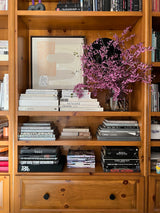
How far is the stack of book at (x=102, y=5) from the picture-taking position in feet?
5.58

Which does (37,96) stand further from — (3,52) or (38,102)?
(3,52)

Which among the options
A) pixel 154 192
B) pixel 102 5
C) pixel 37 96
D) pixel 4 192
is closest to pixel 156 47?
pixel 102 5

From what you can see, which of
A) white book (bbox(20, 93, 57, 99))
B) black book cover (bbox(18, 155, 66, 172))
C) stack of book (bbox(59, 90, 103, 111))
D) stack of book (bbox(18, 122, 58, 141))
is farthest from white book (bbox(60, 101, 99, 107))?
black book cover (bbox(18, 155, 66, 172))

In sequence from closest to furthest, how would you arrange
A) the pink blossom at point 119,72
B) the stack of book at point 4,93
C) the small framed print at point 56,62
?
the pink blossom at point 119,72 → the stack of book at point 4,93 → the small framed print at point 56,62

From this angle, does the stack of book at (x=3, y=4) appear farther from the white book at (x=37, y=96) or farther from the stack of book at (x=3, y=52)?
the white book at (x=37, y=96)

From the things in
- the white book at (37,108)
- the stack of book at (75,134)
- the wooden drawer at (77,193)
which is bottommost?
the wooden drawer at (77,193)

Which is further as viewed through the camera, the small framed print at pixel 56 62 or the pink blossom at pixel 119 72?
the small framed print at pixel 56 62

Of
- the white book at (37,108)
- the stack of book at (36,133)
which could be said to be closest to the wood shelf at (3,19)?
the white book at (37,108)

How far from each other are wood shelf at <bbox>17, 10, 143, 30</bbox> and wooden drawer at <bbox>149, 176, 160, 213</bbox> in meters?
1.28

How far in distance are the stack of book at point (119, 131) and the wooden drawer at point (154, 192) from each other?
33cm

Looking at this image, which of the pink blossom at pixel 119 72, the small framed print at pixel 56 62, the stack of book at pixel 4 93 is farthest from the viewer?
the small framed print at pixel 56 62

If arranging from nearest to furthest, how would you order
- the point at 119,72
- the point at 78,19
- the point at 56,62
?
the point at 119,72, the point at 78,19, the point at 56,62

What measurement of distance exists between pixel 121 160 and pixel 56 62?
40.9 inches

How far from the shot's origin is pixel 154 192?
169 cm
